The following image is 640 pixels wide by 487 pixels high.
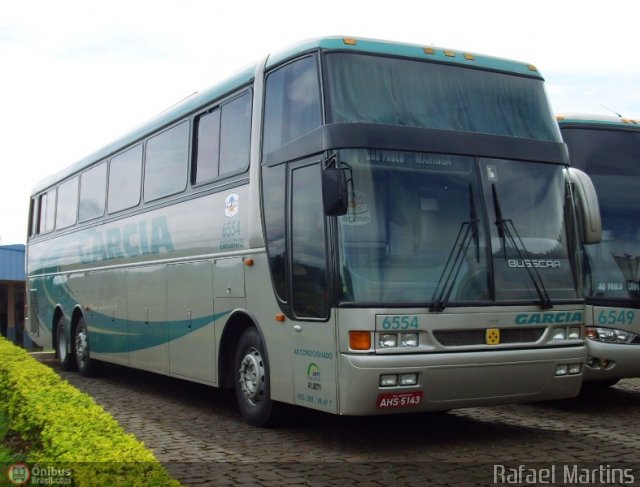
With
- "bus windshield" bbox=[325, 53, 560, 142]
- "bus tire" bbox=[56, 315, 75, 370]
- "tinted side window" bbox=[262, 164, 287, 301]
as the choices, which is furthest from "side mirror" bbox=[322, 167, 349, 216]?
"bus tire" bbox=[56, 315, 75, 370]

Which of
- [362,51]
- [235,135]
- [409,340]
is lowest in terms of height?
[409,340]

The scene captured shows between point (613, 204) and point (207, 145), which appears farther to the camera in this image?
point (613, 204)

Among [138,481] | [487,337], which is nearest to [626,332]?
[487,337]

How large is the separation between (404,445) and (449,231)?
6.77 feet

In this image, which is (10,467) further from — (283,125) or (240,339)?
(283,125)

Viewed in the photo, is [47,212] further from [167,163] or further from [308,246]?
[308,246]

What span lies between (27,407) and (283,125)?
3586mm


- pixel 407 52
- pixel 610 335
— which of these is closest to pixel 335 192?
pixel 407 52

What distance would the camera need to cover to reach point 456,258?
8039mm

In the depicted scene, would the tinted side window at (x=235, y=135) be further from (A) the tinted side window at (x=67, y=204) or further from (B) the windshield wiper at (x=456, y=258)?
(A) the tinted side window at (x=67, y=204)

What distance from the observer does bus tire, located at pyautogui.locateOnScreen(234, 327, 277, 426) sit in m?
9.27

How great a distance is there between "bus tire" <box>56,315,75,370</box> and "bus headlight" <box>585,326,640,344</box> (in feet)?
34.9

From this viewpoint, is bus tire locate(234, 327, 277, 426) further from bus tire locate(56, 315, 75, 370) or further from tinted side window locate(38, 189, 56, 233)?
tinted side window locate(38, 189, 56, 233)

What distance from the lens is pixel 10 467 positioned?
7.06m
